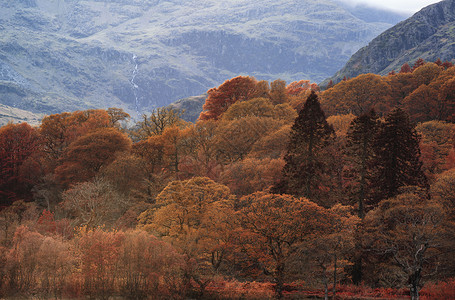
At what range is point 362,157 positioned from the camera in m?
44.1

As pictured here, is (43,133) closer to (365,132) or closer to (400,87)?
(365,132)

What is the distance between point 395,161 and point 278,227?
56.8 ft

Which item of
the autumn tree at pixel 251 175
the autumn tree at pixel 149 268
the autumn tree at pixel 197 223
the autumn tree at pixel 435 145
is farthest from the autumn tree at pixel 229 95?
the autumn tree at pixel 149 268

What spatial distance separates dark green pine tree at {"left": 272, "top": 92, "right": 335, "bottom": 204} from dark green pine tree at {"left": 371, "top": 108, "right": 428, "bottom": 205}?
5.94 meters

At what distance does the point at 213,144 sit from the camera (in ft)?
227

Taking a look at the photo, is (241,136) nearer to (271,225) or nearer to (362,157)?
(362,157)

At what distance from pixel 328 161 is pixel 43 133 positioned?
224 ft

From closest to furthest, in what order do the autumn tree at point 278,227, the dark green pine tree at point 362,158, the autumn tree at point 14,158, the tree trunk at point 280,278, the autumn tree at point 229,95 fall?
the autumn tree at point 278,227
the tree trunk at point 280,278
the dark green pine tree at point 362,158
the autumn tree at point 14,158
the autumn tree at point 229,95

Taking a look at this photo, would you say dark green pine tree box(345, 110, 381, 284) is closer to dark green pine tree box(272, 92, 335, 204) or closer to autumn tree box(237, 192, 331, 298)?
dark green pine tree box(272, 92, 335, 204)

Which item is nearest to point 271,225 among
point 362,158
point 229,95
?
point 362,158

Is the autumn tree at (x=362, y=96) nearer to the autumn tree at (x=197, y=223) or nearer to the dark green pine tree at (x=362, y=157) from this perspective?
the dark green pine tree at (x=362, y=157)

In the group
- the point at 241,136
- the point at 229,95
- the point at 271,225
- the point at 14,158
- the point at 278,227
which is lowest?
the point at 278,227

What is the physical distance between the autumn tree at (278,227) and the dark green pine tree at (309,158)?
8.81m

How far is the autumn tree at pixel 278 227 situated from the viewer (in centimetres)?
3488
